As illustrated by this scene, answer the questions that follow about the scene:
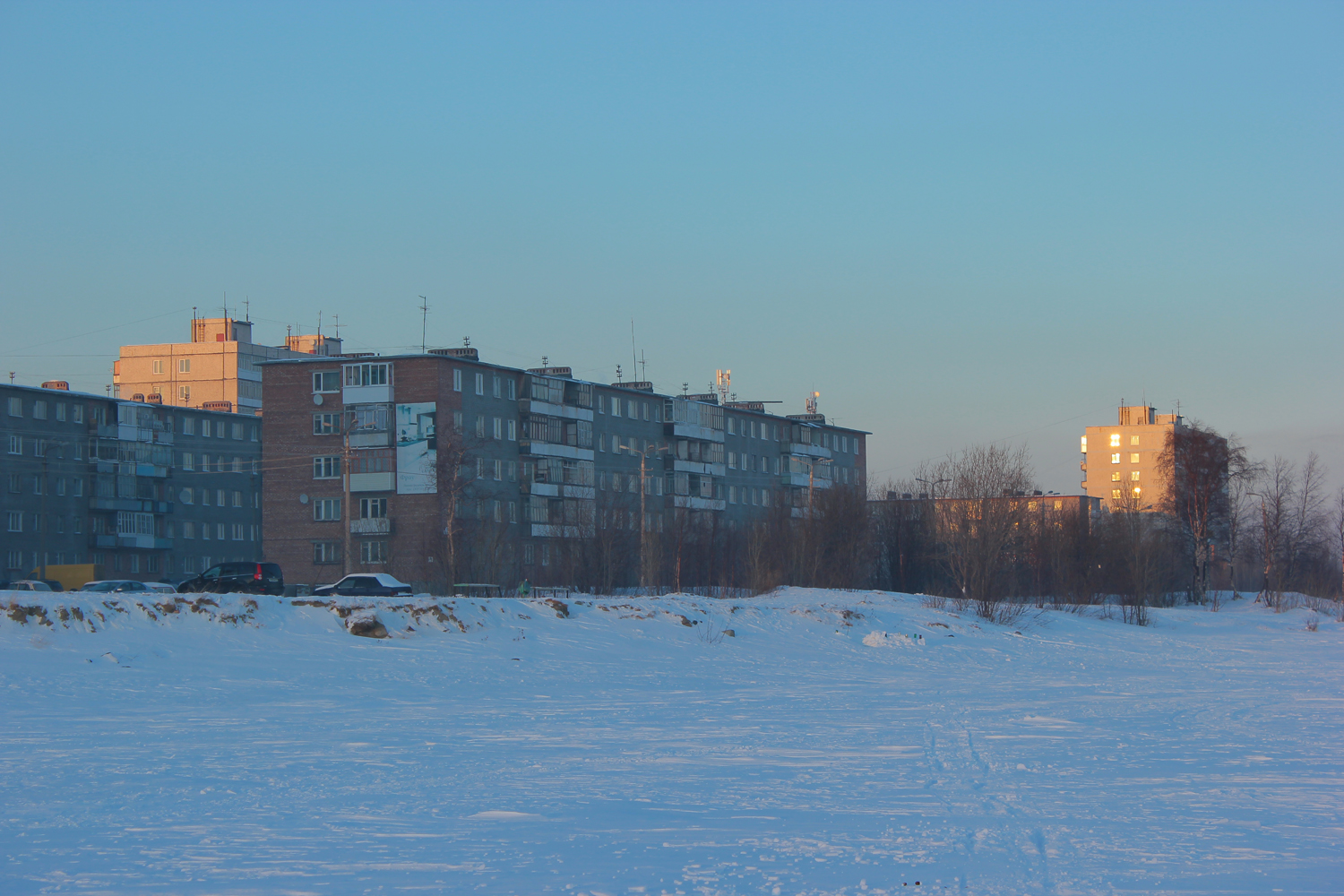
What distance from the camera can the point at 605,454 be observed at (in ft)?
344

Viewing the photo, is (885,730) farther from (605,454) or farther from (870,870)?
(605,454)

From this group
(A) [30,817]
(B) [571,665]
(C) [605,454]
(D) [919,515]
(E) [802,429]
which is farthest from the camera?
(E) [802,429]

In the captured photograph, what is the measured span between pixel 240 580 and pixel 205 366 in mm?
106617

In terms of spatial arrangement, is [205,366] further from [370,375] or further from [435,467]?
[435,467]

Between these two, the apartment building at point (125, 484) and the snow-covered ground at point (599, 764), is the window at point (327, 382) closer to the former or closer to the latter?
the apartment building at point (125, 484)

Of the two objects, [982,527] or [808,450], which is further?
[808,450]

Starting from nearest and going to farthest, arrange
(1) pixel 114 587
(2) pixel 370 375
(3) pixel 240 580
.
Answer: (3) pixel 240 580 → (1) pixel 114 587 → (2) pixel 370 375

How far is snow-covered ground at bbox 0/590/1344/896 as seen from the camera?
11.2 metres

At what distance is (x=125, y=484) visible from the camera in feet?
354

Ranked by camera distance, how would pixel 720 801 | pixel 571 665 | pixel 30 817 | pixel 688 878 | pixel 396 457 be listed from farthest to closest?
pixel 396 457 < pixel 571 665 < pixel 720 801 < pixel 30 817 < pixel 688 878

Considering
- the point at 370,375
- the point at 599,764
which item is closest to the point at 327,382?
the point at 370,375

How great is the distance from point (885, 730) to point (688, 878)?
38.7ft

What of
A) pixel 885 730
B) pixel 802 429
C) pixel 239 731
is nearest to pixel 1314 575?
pixel 802 429

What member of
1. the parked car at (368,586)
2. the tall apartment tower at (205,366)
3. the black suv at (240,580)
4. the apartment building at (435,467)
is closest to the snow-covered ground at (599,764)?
the black suv at (240,580)
